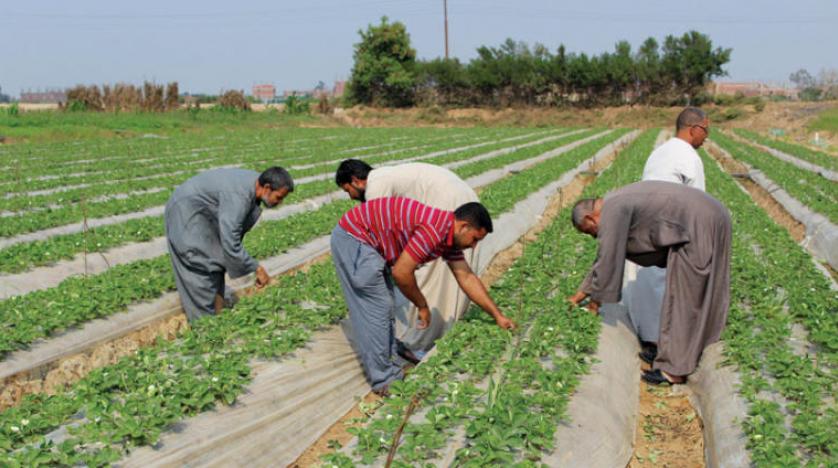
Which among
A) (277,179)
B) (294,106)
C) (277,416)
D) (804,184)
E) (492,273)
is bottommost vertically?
(492,273)

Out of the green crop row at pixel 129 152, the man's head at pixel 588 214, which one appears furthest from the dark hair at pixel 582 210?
the green crop row at pixel 129 152

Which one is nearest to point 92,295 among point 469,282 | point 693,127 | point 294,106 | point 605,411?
point 469,282

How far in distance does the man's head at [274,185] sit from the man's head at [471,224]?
1.79 metres

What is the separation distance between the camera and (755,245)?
29.3ft

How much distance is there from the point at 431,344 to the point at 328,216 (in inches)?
195

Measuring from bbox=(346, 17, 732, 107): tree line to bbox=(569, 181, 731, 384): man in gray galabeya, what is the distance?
2002 inches

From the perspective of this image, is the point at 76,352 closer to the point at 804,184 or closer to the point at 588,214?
the point at 588,214

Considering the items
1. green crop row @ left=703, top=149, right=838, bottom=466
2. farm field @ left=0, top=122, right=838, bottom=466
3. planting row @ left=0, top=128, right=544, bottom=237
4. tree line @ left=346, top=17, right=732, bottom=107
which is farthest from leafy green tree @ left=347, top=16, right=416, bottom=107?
green crop row @ left=703, top=149, right=838, bottom=466

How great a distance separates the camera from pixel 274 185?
5.46 metres

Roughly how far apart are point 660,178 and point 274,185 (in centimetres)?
335

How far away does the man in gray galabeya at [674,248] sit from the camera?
16.0 feet

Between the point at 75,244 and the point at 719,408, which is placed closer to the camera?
the point at 719,408

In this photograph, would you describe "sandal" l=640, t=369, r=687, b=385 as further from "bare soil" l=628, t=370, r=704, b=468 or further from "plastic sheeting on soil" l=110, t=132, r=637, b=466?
"plastic sheeting on soil" l=110, t=132, r=637, b=466

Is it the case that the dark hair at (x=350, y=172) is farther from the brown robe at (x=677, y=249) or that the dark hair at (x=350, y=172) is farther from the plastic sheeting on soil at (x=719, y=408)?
the plastic sheeting on soil at (x=719, y=408)
